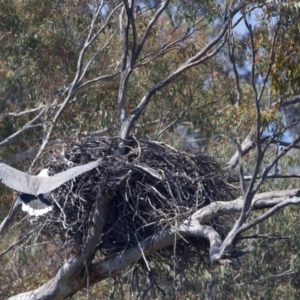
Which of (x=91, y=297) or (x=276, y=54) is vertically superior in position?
(x=276, y=54)

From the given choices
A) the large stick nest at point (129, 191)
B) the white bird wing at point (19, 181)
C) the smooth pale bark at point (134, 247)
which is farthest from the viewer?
the white bird wing at point (19, 181)

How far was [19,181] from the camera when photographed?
26.3 feet

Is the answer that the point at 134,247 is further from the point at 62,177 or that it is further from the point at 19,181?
the point at 19,181

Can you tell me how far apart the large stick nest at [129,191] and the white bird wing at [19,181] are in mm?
197

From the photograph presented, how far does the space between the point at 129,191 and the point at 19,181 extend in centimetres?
113

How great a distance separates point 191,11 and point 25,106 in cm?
367

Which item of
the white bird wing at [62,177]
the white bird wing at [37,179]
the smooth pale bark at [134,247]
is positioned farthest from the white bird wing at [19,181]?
the smooth pale bark at [134,247]

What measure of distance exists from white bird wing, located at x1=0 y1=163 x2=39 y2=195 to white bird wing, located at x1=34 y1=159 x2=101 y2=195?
5.4 inches

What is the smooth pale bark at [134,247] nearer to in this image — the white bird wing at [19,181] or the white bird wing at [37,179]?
the white bird wing at [37,179]

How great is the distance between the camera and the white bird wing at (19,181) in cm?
771

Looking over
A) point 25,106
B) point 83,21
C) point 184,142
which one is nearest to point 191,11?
point 83,21

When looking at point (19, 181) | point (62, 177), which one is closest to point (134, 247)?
point (62, 177)

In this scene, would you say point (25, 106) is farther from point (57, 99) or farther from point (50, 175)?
point (50, 175)

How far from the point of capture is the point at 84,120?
11.8 metres
